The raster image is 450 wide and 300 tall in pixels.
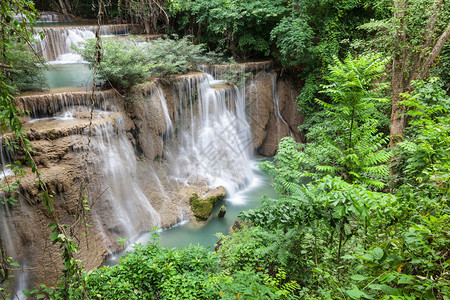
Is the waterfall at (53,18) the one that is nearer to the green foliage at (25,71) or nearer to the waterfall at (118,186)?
the green foliage at (25,71)

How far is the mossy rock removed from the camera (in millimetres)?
8297

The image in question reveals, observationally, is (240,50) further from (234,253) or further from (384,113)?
(234,253)

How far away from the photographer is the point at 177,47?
1046 cm

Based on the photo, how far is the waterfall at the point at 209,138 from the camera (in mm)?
9812

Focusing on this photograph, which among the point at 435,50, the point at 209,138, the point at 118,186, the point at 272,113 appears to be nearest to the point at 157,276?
the point at 118,186

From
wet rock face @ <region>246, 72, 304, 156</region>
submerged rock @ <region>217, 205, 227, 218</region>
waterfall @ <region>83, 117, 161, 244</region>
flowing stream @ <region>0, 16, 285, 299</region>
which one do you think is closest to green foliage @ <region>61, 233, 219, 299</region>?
flowing stream @ <region>0, 16, 285, 299</region>

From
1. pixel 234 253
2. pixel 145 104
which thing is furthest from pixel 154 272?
pixel 145 104

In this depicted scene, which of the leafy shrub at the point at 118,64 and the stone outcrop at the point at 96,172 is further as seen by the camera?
the leafy shrub at the point at 118,64

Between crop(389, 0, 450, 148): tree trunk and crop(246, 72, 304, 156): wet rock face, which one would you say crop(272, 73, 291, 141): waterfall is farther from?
crop(389, 0, 450, 148): tree trunk

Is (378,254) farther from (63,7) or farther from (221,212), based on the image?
(63,7)

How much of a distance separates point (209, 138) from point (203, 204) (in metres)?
3.18

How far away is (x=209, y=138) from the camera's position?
35.2ft

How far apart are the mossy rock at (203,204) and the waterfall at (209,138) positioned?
0.88 meters

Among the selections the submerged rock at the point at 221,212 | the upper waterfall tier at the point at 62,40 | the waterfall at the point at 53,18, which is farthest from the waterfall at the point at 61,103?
the waterfall at the point at 53,18
